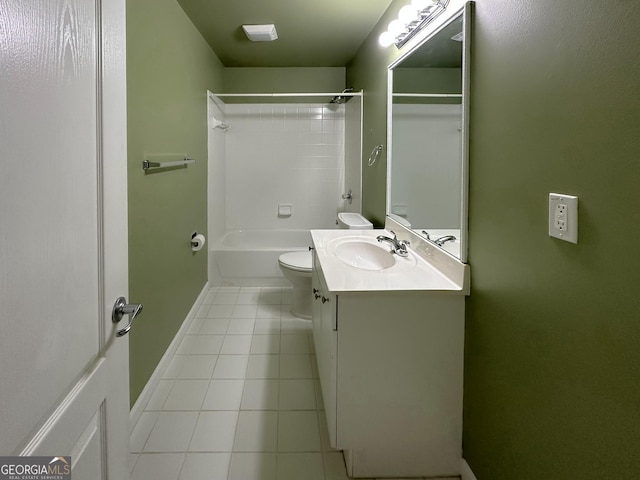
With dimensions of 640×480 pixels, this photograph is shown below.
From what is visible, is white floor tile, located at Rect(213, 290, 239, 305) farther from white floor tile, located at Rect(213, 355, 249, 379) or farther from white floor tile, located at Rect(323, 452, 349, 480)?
Result: white floor tile, located at Rect(323, 452, 349, 480)

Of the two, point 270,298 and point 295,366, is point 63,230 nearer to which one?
point 295,366

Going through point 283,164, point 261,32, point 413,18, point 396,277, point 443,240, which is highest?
point 261,32

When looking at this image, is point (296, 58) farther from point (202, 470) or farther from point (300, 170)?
point (202, 470)

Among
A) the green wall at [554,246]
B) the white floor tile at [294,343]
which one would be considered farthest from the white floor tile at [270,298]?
the green wall at [554,246]

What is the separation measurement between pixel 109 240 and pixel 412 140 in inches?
69.1

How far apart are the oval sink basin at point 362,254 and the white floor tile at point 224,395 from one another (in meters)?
0.87

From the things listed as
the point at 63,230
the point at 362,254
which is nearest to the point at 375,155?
the point at 362,254

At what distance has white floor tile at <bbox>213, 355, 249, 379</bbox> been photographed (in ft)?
7.89

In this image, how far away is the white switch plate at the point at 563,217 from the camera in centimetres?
97

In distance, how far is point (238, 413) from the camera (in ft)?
6.69

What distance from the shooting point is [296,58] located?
4137 millimetres

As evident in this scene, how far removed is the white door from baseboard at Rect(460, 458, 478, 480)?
3.89 ft

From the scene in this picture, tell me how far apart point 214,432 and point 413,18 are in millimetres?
2079

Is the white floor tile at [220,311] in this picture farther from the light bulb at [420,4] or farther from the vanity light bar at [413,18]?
the light bulb at [420,4]
